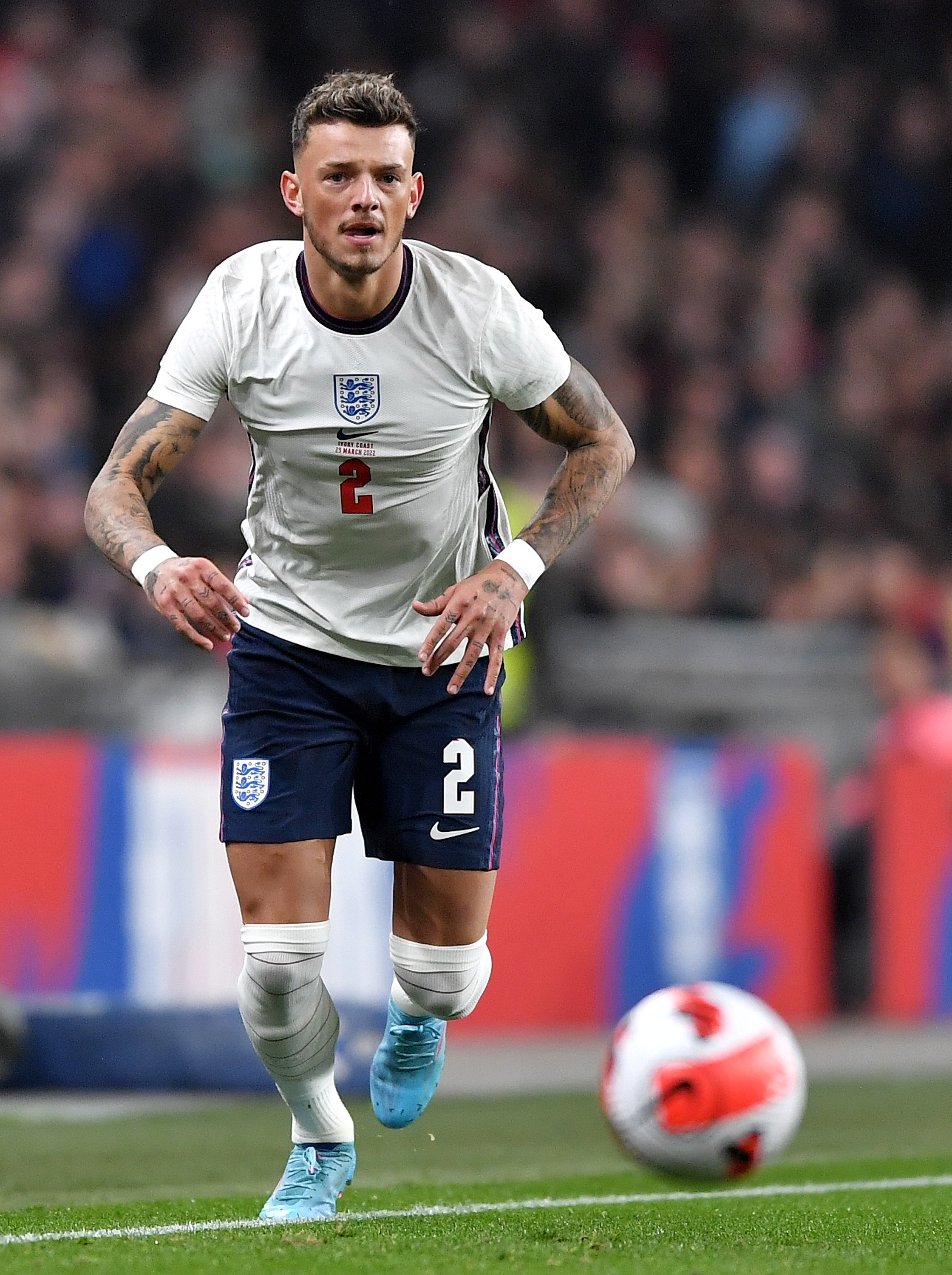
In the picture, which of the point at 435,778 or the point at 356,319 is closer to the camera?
the point at 356,319

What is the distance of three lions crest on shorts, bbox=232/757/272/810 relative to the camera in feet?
14.8

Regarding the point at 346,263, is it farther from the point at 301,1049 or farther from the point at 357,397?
the point at 301,1049

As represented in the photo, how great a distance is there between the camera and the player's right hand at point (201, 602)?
4.05 meters

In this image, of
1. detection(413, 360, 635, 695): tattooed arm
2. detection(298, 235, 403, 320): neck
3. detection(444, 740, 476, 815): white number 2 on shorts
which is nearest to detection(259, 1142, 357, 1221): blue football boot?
detection(444, 740, 476, 815): white number 2 on shorts

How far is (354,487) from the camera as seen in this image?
4.56 m

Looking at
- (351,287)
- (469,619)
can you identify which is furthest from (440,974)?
(351,287)

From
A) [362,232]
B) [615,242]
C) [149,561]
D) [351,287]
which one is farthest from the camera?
[615,242]

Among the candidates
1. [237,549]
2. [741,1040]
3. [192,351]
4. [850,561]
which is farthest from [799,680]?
[192,351]

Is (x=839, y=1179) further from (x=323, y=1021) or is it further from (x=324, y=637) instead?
(x=324, y=637)

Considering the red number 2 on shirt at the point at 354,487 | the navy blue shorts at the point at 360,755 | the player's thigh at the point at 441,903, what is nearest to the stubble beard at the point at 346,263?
the red number 2 on shirt at the point at 354,487

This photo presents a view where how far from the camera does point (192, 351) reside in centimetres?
449

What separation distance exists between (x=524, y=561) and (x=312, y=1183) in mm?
1449

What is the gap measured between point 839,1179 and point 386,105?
306 cm

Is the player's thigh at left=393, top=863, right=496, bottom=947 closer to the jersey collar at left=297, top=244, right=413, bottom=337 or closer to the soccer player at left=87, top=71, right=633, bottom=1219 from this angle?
the soccer player at left=87, top=71, right=633, bottom=1219
